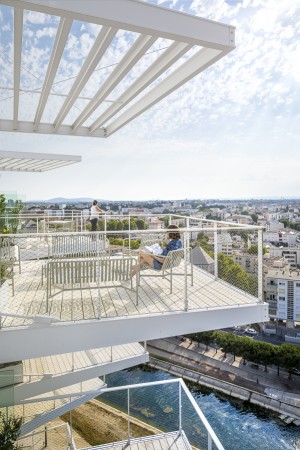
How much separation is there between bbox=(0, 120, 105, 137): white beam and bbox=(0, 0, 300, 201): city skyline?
25.8ft

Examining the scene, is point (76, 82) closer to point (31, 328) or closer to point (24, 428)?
point (31, 328)

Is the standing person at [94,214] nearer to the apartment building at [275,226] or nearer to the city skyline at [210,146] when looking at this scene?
the city skyline at [210,146]

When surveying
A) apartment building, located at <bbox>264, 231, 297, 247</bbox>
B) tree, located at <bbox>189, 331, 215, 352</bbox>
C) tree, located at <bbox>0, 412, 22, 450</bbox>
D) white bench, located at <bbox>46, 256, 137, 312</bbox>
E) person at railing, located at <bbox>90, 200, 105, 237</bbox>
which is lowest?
tree, located at <bbox>189, 331, 215, 352</bbox>

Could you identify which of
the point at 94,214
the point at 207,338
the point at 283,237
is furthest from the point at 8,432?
the point at 283,237

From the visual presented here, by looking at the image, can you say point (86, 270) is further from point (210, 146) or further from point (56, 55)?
point (210, 146)

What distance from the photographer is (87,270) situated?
452cm

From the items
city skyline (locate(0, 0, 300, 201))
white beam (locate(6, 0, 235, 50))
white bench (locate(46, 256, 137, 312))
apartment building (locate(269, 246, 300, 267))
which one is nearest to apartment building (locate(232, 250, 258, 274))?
white bench (locate(46, 256, 137, 312))

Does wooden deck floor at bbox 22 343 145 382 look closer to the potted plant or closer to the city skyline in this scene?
the potted plant

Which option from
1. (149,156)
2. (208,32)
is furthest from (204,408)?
(149,156)

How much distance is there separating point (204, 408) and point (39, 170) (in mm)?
20190

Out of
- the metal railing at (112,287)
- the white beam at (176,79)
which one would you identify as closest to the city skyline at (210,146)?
the metal railing at (112,287)

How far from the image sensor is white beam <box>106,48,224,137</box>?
3800mm

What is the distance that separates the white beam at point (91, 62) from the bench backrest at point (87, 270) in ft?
7.18

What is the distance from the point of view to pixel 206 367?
3130 centimetres
